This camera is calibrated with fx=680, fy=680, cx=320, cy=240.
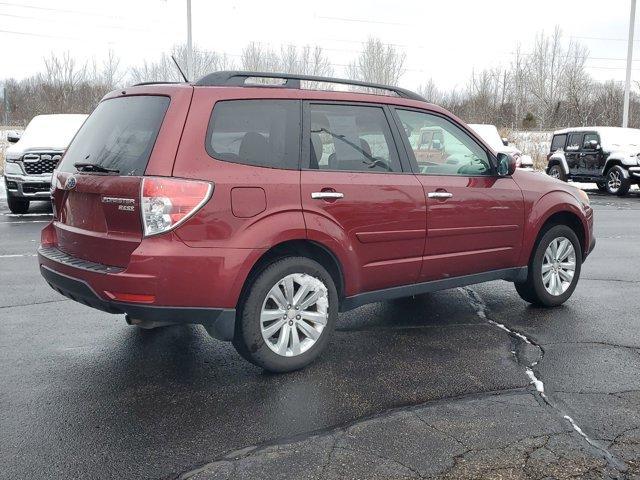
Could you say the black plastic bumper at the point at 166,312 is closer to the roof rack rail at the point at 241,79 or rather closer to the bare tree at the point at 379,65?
the roof rack rail at the point at 241,79

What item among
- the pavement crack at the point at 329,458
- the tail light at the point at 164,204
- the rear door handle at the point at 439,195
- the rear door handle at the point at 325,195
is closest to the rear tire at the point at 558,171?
the rear door handle at the point at 439,195

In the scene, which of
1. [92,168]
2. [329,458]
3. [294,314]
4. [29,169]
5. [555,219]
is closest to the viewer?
[329,458]

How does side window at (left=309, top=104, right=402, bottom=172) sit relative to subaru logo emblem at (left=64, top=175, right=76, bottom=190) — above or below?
above

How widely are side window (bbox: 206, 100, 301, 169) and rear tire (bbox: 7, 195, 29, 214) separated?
34.5 feet

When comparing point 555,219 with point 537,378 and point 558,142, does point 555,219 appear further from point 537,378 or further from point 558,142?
point 558,142

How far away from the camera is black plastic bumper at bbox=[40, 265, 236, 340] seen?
3895mm

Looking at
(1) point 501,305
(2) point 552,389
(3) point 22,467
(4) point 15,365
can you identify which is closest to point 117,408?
(3) point 22,467

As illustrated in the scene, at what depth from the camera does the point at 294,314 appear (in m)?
4.36

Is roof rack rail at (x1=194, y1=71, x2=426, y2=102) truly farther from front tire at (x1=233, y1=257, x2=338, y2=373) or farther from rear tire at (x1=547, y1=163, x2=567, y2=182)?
rear tire at (x1=547, y1=163, x2=567, y2=182)

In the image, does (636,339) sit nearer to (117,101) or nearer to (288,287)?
(288,287)

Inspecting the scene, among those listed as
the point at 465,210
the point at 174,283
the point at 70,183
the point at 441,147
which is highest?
the point at 441,147

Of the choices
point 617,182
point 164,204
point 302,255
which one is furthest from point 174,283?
point 617,182

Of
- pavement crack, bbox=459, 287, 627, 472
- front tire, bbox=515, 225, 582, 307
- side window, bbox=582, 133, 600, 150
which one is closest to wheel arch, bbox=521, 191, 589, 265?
front tire, bbox=515, 225, 582, 307

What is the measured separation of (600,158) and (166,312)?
63.2ft
